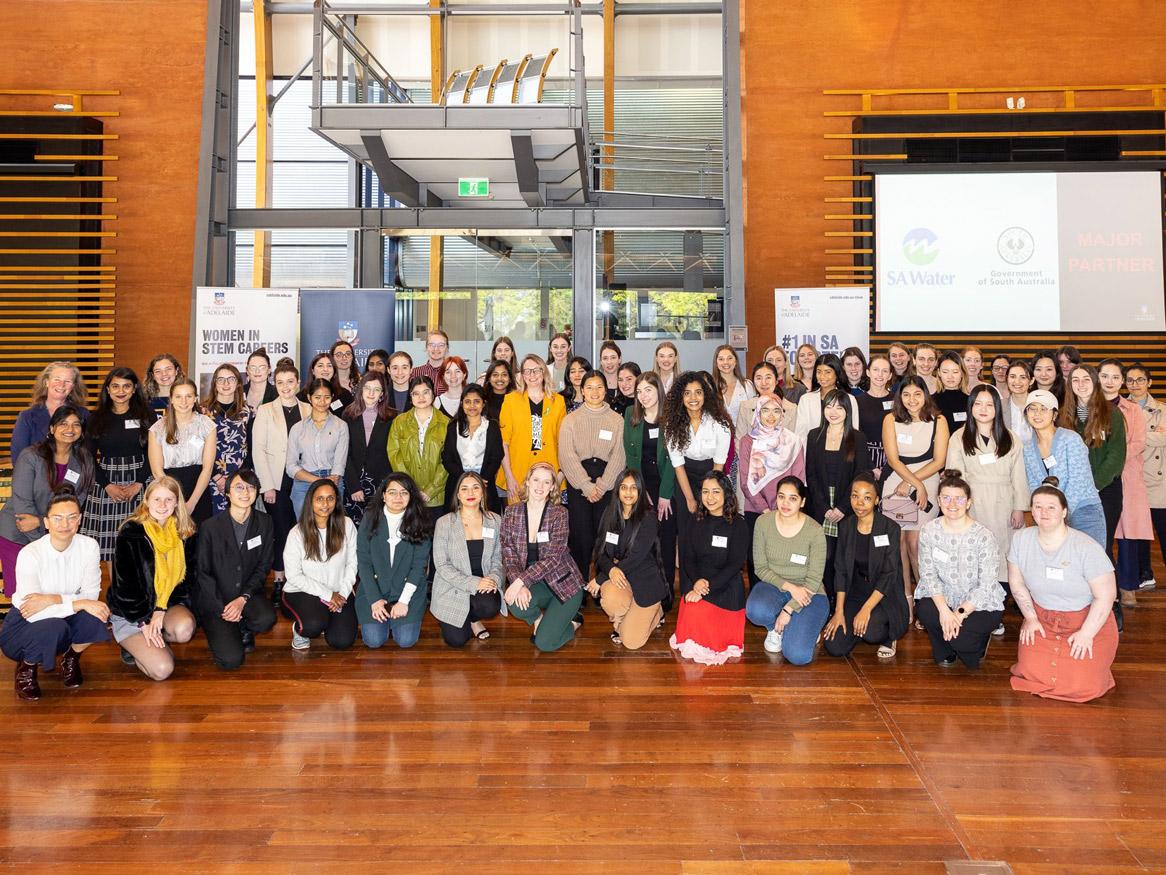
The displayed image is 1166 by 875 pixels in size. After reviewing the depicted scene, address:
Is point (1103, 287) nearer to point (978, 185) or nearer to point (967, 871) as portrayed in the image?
point (978, 185)

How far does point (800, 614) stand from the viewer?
4.40 metres

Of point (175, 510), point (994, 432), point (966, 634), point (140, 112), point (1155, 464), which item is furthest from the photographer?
point (140, 112)

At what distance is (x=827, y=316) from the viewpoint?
769 centimetres

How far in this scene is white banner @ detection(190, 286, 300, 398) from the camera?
7621mm

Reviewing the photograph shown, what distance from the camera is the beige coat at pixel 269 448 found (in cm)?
520

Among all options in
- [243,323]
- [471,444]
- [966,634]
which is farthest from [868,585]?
[243,323]

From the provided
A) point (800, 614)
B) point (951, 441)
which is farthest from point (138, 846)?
point (951, 441)

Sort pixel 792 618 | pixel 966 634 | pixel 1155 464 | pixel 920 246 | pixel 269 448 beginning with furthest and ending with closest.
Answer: pixel 920 246
pixel 1155 464
pixel 269 448
pixel 792 618
pixel 966 634

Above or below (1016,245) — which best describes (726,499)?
below

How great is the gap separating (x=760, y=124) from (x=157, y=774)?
25.1 feet

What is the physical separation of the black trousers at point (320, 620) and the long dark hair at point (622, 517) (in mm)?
1299

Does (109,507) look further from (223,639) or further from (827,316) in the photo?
(827,316)

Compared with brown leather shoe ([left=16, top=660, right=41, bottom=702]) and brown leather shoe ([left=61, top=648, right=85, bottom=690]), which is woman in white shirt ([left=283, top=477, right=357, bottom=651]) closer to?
brown leather shoe ([left=61, top=648, right=85, bottom=690])

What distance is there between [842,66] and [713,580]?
6.27 m
